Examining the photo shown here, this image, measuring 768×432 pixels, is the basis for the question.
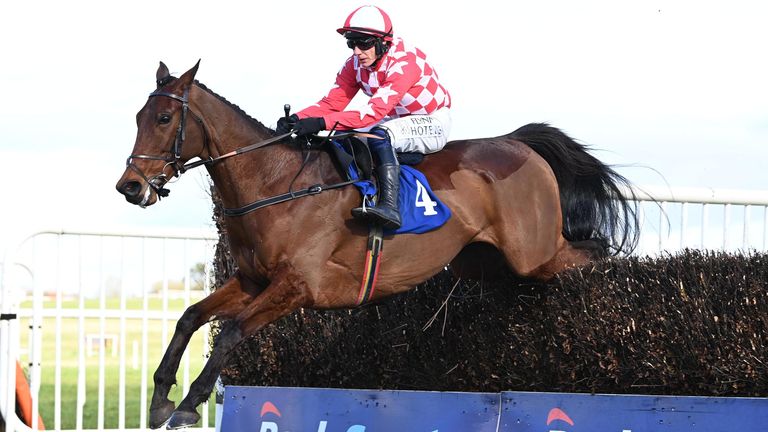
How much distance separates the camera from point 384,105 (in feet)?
18.2

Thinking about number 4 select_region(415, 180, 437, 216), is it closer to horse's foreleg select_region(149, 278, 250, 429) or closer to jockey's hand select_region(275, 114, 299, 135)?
jockey's hand select_region(275, 114, 299, 135)

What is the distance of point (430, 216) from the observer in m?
5.66

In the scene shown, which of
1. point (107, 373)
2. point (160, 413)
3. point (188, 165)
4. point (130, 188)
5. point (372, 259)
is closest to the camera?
point (130, 188)

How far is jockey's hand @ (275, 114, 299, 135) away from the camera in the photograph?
18.3 feet

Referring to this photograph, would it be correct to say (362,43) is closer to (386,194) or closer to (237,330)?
(386,194)

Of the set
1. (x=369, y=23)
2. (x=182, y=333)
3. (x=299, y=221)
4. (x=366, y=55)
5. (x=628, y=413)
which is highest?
(x=369, y=23)

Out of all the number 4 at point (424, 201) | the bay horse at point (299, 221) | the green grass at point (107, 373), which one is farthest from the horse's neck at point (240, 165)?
the green grass at point (107, 373)

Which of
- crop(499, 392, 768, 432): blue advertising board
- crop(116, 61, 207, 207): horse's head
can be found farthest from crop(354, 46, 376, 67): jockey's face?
crop(499, 392, 768, 432): blue advertising board

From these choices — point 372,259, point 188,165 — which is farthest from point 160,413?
point 372,259

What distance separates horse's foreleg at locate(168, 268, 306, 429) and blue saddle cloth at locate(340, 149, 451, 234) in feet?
2.09

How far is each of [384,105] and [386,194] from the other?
1.55ft

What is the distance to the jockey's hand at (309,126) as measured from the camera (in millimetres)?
5469

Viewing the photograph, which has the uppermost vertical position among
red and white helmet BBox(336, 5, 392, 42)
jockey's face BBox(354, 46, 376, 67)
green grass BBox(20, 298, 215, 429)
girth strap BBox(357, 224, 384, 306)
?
red and white helmet BBox(336, 5, 392, 42)

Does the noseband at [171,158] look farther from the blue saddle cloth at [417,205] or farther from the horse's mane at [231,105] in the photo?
the blue saddle cloth at [417,205]
